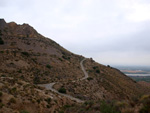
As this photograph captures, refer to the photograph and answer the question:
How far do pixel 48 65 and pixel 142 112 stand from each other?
35694 mm

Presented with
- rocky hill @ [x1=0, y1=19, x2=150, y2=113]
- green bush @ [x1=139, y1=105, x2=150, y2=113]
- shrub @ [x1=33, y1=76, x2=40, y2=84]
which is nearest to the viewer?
green bush @ [x1=139, y1=105, x2=150, y2=113]

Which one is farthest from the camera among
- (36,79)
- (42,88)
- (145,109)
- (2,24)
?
(2,24)

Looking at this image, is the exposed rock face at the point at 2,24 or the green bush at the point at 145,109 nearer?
the green bush at the point at 145,109

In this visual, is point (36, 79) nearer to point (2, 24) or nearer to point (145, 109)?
point (145, 109)

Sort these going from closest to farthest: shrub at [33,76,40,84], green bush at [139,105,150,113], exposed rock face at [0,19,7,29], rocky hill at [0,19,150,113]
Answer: green bush at [139,105,150,113] → rocky hill at [0,19,150,113] → shrub at [33,76,40,84] → exposed rock face at [0,19,7,29]

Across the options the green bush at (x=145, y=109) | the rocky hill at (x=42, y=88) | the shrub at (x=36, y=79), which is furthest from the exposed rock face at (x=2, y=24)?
the green bush at (x=145, y=109)

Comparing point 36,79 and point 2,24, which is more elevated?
point 2,24

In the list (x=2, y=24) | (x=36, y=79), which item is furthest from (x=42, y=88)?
(x=2, y=24)

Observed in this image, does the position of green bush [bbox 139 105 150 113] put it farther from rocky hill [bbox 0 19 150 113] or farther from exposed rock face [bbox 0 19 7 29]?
exposed rock face [bbox 0 19 7 29]

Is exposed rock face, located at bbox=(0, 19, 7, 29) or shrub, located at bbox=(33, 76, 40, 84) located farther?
exposed rock face, located at bbox=(0, 19, 7, 29)

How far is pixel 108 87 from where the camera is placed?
3712cm

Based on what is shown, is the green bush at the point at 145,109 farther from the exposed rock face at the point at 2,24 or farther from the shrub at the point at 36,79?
the exposed rock face at the point at 2,24

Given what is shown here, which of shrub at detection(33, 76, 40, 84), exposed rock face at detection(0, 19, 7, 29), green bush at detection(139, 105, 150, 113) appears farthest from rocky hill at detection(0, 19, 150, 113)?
exposed rock face at detection(0, 19, 7, 29)

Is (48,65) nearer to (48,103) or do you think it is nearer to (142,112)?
(48,103)
